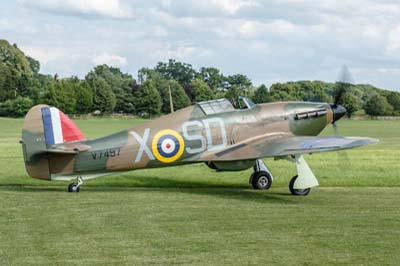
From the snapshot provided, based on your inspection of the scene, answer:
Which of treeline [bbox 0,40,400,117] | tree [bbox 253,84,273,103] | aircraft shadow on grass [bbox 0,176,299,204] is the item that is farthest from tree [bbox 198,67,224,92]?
aircraft shadow on grass [bbox 0,176,299,204]

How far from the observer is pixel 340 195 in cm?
Answer: 1344

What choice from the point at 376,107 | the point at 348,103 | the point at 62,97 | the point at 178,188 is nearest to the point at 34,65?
the point at 62,97

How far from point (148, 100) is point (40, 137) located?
82.5 metres

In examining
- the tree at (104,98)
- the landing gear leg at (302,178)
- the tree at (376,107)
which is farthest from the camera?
the tree at (376,107)

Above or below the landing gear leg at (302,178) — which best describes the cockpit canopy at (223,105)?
above

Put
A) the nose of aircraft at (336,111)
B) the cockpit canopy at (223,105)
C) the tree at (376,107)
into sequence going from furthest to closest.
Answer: the tree at (376,107)
the nose of aircraft at (336,111)
the cockpit canopy at (223,105)

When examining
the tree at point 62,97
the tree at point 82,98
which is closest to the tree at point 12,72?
the tree at point 82,98

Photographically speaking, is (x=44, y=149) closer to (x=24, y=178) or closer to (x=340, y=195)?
(x=24, y=178)

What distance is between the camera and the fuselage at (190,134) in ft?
42.6

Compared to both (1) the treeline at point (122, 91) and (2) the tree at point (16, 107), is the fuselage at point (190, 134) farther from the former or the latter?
(2) the tree at point (16, 107)

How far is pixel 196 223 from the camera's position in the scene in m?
9.88

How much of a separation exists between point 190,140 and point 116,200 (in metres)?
2.10

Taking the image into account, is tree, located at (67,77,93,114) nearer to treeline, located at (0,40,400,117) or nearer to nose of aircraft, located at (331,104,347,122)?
treeline, located at (0,40,400,117)

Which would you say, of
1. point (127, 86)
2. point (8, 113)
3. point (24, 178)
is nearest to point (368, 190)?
point (24, 178)
